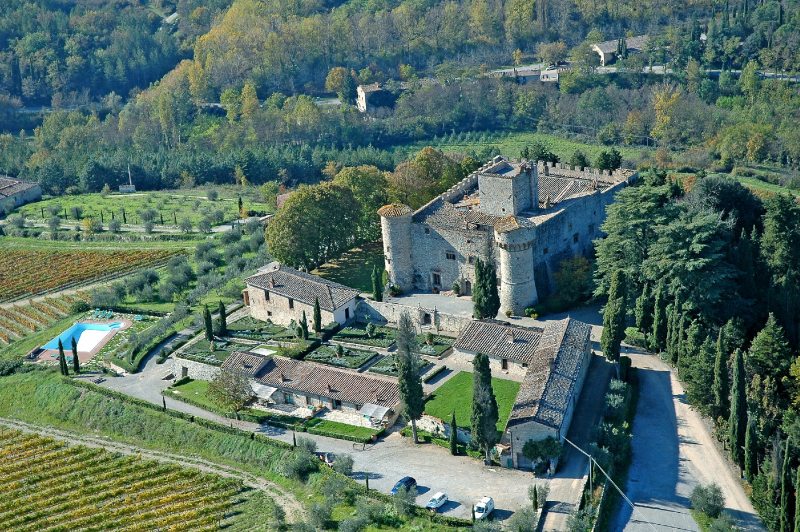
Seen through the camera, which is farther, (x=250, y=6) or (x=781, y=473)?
(x=250, y=6)

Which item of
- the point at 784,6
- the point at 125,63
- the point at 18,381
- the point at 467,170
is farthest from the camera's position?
the point at 125,63

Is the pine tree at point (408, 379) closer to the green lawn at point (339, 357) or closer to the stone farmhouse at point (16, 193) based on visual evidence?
the green lawn at point (339, 357)

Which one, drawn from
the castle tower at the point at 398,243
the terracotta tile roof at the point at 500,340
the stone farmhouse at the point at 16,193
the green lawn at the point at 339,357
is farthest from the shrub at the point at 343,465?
the stone farmhouse at the point at 16,193

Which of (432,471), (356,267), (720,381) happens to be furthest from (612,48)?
(432,471)

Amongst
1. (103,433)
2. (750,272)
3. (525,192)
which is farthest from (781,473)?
(103,433)

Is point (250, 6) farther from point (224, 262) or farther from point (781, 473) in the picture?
point (781, 473)
